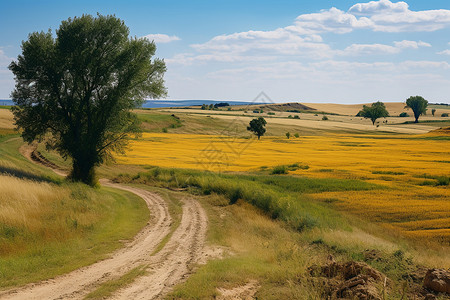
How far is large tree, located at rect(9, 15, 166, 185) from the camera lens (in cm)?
2702

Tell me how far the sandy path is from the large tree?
1152 cm

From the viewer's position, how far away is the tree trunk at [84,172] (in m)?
28.9

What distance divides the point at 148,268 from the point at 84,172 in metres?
18.9

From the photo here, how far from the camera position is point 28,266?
38.5ft

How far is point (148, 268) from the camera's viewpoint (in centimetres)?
1209

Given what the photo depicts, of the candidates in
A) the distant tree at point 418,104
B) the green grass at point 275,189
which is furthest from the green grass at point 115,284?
the distant tree at point 418,104

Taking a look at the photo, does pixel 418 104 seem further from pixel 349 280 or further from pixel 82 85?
pixel 349 280

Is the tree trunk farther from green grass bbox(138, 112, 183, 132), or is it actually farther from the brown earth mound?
green grass bbox(138, 112, 183, 132)

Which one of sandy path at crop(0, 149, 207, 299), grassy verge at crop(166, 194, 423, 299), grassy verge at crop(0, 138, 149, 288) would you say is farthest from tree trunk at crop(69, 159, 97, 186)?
grassy verge at crop(166, 194, 423, 299)

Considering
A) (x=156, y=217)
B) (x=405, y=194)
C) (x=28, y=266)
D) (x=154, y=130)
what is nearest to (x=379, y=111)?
(x=154, y=130)

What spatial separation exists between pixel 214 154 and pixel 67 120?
3120 centimetres

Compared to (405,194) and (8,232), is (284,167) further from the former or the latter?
(8,232)

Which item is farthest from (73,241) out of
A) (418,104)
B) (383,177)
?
(418,104)

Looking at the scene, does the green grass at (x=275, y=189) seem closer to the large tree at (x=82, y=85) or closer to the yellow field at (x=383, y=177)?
the yellow field at (x=383, y=177)
